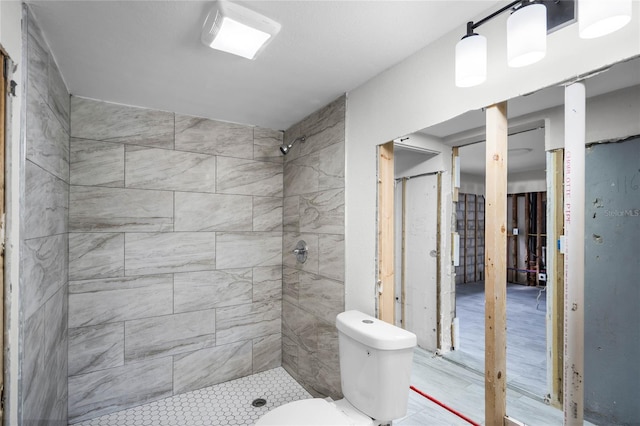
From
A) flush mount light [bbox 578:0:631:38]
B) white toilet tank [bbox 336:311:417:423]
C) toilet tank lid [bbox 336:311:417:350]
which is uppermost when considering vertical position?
flush mount light [bbox 578:0:631:38]

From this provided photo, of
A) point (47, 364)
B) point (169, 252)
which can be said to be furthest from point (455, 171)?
point (47, 364)

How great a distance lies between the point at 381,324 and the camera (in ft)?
5.40

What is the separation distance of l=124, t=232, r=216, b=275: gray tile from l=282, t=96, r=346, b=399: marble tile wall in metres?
0.70

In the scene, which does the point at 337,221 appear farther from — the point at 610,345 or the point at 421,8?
the point at 610,345

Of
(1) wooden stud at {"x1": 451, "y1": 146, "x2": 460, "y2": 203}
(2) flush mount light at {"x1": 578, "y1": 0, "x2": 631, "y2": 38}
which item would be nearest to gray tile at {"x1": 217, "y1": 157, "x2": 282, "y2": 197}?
(1) wooden stud at {"x1": 451, "y1": 146, "x2": 460, "y2": 203}

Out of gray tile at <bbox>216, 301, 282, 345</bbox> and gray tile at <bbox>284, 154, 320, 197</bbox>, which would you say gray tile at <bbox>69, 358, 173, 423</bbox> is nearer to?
gray tile at <bbox>216, 301, 282, 345</bbox>

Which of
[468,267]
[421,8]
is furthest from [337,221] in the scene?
[421,8]

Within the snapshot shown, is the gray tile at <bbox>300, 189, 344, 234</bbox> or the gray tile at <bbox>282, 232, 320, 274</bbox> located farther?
the gray tile at <bbox>282, 232, 320, 274</bbox>

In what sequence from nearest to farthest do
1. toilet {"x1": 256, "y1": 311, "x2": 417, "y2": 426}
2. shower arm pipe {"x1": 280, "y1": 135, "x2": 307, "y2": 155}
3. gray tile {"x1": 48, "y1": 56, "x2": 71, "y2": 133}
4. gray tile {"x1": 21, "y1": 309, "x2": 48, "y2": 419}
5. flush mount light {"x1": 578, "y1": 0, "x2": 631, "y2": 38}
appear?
flush mount light {"x1": 578, "y1": 0, "x2": 631, "y2": 38}
gray tile {"x1": 21, "y1": 309, "x2": 48, "y2": 419}
toilet {"x1": 256, "y1": 311, "x2": 417, "y2": 426}
gray tile {"x1": 48, "y1": 56, "x2": 71, "y2": 133}
shower arm pipe {"x1": 280, "y1": 135, "x2": 307, "y2": 155}

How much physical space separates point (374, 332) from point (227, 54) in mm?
1624

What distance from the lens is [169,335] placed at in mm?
2373

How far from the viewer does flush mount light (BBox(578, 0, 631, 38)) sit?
2.66 ft

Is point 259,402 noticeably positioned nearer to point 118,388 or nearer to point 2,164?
point 118,388

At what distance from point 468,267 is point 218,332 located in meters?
2.05
